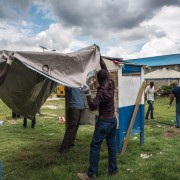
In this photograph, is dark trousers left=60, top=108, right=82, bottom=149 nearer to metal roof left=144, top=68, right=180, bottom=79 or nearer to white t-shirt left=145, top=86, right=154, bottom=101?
white t-shirt left=145, top=86, right=154, bottom=101

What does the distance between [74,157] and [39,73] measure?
9.22ft

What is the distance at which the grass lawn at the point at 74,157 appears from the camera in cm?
632

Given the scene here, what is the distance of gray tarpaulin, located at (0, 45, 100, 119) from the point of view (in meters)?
5.40

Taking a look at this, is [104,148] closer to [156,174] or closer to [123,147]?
[123,147]

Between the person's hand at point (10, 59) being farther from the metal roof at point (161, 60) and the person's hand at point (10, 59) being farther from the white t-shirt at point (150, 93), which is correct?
the metal roof at point (161, 60)

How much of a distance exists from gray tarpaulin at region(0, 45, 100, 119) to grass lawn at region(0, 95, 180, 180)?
4.09 ft

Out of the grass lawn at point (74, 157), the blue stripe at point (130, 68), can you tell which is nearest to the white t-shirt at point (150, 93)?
the grass lawn at point (74, 157)

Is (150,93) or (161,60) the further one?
(161,60)

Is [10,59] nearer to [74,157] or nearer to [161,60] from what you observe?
[74,157]

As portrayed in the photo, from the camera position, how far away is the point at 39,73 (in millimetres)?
5766

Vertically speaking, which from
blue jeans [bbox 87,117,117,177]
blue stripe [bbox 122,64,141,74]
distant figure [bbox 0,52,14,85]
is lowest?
blue jeans [bbox 87,117,117,177]

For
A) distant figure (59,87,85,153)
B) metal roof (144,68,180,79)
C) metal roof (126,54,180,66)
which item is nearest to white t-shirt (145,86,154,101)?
distant figure (59,87,85,153)

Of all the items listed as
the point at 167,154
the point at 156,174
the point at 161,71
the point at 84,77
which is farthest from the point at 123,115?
the point at 161,71

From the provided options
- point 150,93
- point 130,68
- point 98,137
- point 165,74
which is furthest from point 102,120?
point 165,74
